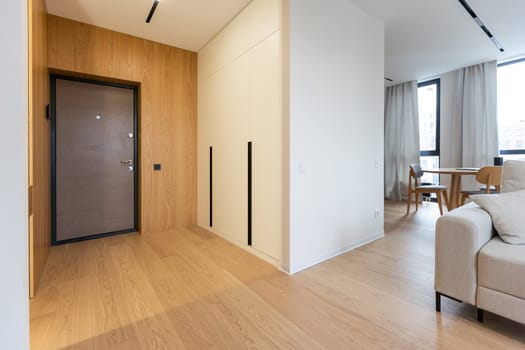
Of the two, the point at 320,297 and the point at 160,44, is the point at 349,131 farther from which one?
the point at 160,44

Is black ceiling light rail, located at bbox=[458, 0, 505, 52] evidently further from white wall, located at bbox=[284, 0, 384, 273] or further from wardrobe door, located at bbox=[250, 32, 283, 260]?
wardrobe door, located at bbox=[250, 32, 283, 260]

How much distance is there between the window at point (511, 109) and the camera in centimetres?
450

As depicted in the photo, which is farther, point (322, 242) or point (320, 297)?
point (322, 242)

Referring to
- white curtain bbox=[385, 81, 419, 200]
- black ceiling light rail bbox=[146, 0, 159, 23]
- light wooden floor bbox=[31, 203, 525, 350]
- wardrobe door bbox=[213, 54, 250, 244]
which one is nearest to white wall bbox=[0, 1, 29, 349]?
light wooden floor bbox=[31, 203, 525, 350]

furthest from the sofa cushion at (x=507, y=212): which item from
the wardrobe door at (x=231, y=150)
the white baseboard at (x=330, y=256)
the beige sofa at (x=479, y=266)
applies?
the wardrobe door at (x=231, y=150)

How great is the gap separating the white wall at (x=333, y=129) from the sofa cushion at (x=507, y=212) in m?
1.26

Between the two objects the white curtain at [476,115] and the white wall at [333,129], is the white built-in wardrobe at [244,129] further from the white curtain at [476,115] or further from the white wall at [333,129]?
the white curtain at [476,115]

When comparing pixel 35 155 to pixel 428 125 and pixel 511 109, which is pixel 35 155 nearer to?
pixel 428 125

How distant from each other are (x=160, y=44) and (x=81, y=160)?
80.0 inches

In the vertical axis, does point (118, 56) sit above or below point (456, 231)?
above

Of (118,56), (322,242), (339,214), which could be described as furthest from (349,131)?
(118,56)

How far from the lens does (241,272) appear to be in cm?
242

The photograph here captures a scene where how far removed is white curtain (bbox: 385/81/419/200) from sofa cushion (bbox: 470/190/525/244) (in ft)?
14.6

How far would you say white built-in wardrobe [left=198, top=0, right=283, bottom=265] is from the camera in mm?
2543
